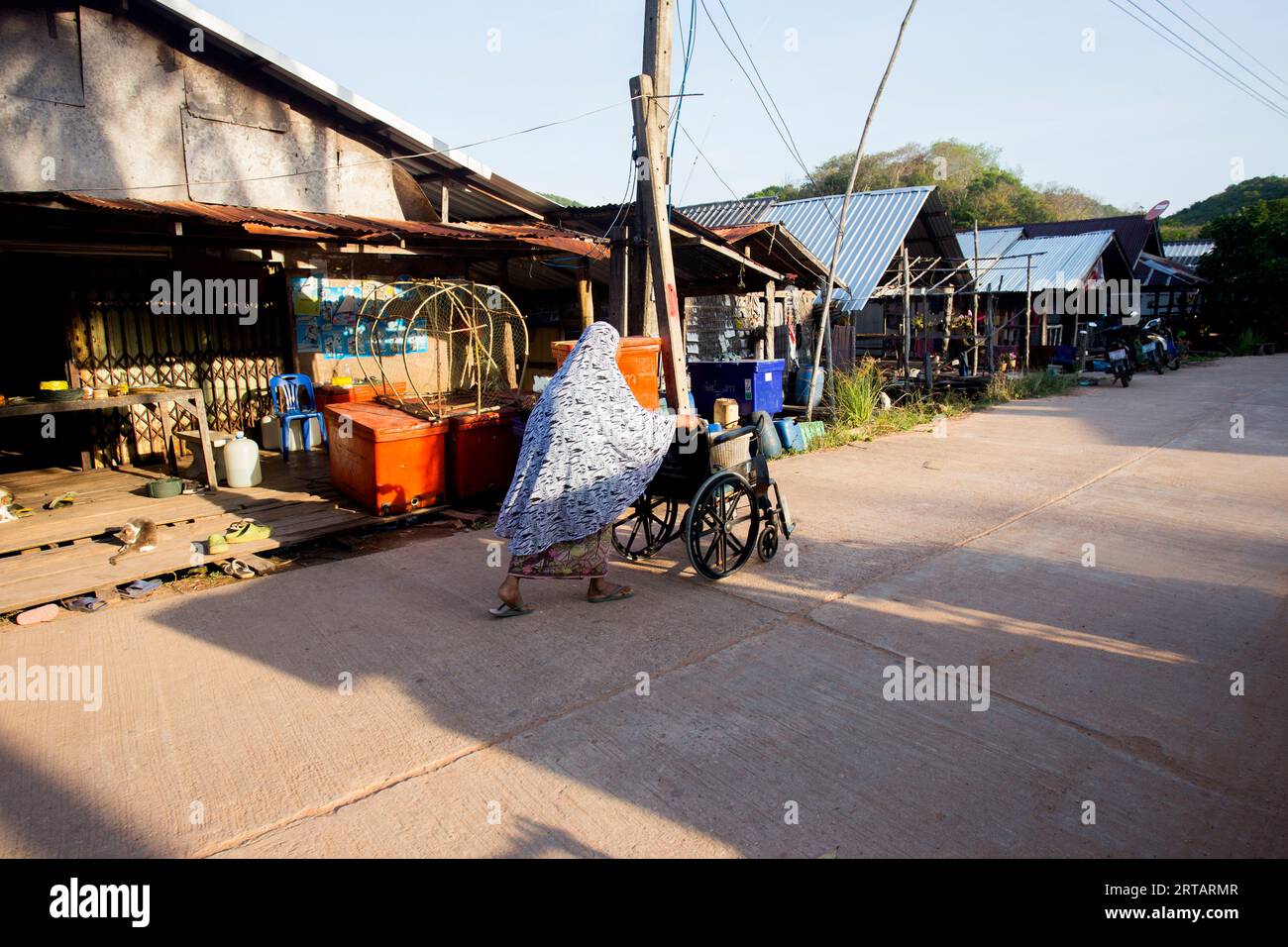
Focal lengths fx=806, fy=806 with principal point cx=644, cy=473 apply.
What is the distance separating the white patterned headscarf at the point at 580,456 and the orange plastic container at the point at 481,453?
2502mm

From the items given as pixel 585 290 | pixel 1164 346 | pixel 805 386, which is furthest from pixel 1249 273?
pixel 585 290

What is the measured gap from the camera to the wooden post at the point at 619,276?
305 inches

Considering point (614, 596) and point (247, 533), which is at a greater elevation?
point (247, 533)

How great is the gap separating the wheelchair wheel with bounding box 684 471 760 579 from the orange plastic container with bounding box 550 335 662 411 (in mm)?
2143

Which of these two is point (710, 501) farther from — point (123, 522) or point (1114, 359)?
point (1114, 359)

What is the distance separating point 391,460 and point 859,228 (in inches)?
559

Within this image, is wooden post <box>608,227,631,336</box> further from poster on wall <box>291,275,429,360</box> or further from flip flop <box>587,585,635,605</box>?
flip flop <box>587,585,635,605</box>

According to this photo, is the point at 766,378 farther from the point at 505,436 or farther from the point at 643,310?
the point at 505,436

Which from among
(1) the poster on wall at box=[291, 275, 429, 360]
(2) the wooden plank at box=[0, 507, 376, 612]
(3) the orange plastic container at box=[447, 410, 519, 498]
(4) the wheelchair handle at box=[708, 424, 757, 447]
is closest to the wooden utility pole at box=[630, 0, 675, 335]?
(3) the orange plastic container at box=[447, 410, 519, 498]

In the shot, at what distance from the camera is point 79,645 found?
14.6ft

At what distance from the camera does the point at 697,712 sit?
3658mm

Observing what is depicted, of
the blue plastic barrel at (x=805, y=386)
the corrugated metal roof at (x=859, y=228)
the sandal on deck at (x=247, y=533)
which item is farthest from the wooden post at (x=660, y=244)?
the corrugated metal roof at (x=859, y=228)

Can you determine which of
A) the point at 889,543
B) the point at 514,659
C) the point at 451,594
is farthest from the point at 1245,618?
the point at 451,594

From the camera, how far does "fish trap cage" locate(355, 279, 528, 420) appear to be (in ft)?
24.0
